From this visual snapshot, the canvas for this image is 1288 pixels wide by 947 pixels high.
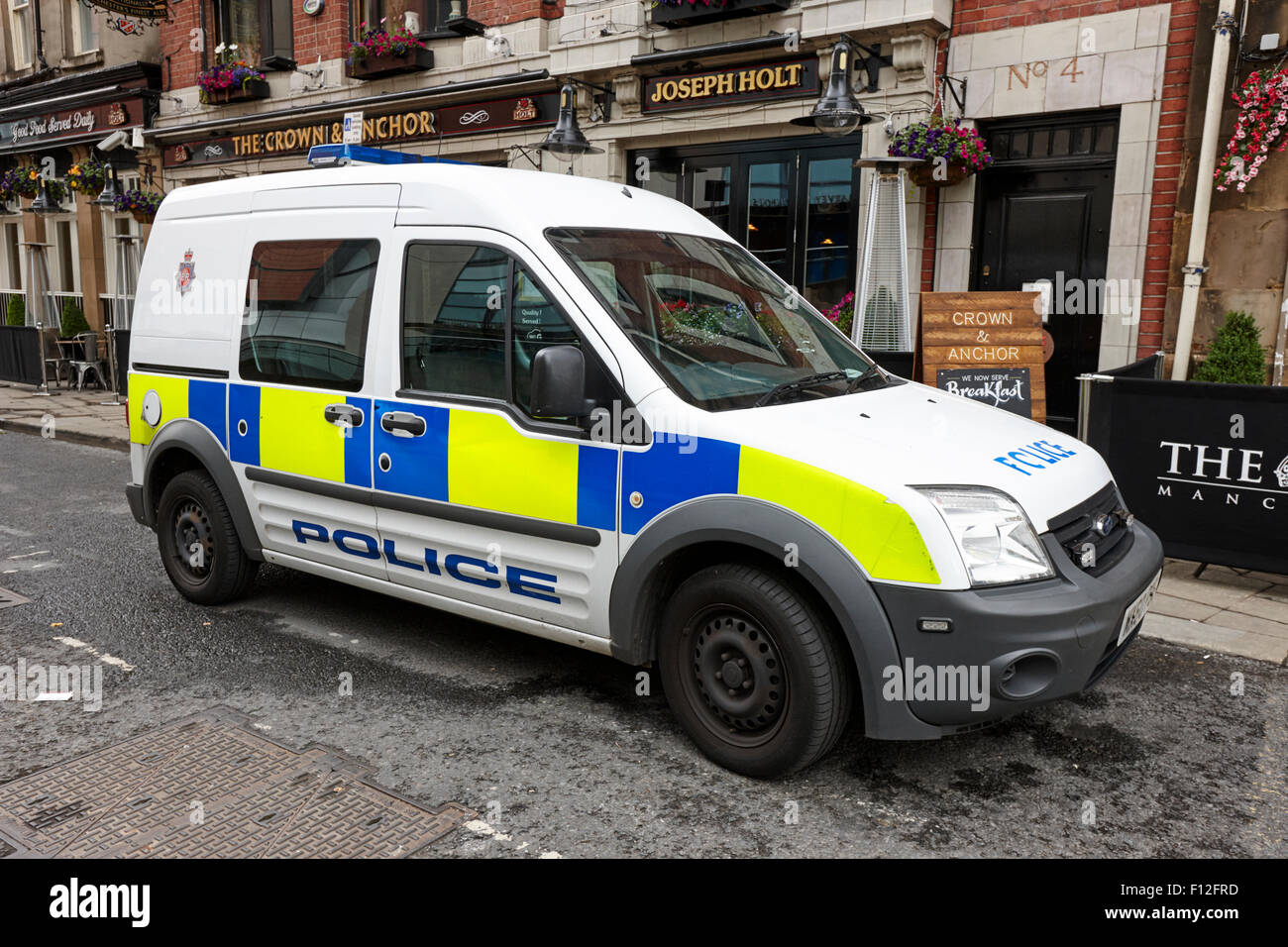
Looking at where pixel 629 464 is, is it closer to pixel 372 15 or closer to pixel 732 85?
pixel 732 85

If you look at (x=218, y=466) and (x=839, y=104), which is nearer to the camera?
(x=218, y=466)

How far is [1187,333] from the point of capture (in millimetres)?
8078

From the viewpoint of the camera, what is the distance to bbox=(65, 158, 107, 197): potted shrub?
17.4m

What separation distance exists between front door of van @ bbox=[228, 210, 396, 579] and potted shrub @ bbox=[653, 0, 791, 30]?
259 inches

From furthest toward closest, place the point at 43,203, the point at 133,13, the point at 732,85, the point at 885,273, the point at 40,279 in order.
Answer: the point at 40,279
the point at 43,203
the point at 133,13
the point at 732,85
the point at 885,273

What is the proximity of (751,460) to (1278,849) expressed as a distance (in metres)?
2.05

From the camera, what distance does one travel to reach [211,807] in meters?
3.45

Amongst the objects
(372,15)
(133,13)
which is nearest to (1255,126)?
(372,15)

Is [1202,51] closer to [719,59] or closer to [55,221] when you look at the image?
[719,59]

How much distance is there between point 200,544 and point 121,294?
534 inches

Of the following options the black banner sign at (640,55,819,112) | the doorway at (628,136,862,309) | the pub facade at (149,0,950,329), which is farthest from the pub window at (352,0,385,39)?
the doorway at (628,136,862,309)

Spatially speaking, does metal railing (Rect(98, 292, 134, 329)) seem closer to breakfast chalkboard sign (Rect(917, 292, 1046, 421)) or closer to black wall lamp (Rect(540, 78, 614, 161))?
black wall lamp (Rect(540, 78, 614, 161))

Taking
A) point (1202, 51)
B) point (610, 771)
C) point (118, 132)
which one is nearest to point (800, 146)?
point (1202, 51)

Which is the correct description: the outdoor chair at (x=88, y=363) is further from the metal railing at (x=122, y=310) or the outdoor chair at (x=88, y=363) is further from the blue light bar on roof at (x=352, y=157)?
the blue light bar on roof at (x=352, y=157)
